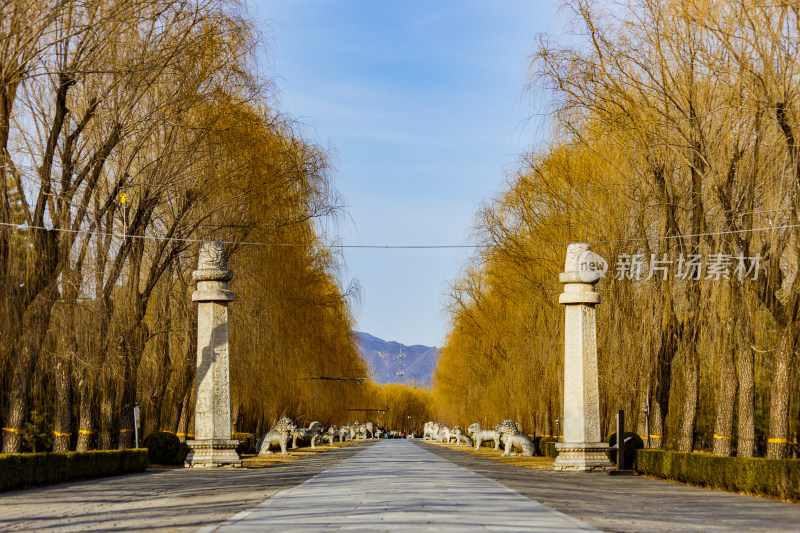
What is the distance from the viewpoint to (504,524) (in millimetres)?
10336

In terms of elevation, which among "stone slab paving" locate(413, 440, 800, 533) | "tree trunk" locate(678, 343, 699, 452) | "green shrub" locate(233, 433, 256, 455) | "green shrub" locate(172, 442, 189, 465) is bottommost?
"green shrub" locate(233, 433, 256, 455)

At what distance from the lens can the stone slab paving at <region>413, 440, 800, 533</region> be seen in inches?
432

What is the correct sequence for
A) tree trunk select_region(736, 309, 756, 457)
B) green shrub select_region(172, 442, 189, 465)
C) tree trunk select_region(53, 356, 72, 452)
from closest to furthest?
tree trunk select_region(736, 309, 756, 457) → tree trunk select_region(53, 356, 72, 452) → green shrub select_region(172, 442, 189, 465)

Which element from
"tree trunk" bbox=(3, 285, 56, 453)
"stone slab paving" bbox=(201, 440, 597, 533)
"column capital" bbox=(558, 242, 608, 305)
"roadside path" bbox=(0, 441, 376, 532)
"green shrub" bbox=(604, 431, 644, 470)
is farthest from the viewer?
"green shrub" bbox=(604, 431, 644, 470)

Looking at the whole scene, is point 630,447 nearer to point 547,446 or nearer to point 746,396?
point 746,396

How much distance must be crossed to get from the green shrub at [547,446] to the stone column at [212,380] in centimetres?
1363

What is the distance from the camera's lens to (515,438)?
35.1 meters

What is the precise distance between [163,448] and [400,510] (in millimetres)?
17081

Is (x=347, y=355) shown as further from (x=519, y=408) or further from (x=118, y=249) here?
(x=118, y=249)

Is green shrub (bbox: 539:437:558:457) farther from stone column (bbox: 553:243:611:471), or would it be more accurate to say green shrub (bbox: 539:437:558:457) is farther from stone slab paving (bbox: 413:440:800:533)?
stone slab paving (bbox: 413:440:800:533)

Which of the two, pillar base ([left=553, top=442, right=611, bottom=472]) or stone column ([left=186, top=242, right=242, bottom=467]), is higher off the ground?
stone column ([left=186, top=242, right=242, bottom=467])

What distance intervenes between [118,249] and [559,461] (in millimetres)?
12375

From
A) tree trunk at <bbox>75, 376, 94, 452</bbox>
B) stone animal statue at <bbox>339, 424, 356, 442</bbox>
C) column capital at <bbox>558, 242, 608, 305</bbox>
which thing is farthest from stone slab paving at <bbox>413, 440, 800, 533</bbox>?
stone animal statue at <bbox>339, 424, 356, 442</bbox>

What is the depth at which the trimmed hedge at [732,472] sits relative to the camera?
15.2 metres
